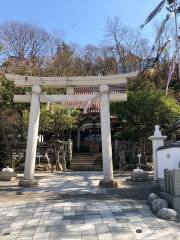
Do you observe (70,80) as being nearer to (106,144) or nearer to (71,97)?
(71,97)

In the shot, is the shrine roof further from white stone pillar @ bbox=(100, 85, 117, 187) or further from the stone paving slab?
the stone paving slab

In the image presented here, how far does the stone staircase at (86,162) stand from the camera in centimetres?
2692

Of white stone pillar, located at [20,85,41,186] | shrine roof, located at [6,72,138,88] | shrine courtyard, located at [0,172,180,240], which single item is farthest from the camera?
shrine roof, located at [6,72,138,88]

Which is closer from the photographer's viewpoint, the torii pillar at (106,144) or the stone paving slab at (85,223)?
the stone paving slab at (85,223)

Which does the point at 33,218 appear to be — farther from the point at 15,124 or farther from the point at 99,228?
the point at 15,124

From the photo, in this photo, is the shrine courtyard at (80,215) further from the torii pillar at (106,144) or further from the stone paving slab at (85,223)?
the torii pillar at (106,144)

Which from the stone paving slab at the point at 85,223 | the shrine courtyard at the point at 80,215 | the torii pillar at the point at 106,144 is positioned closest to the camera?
the stone paving slab at the point at 85,223

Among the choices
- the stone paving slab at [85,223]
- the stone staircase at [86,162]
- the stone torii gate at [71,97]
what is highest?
the stone torii gate at [71,97]

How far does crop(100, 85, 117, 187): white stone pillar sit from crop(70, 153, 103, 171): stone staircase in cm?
1055

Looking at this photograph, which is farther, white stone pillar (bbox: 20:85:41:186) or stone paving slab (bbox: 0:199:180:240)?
white stone pillar (bbox: 20:85:41:186)

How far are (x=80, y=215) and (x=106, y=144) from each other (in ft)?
21.7

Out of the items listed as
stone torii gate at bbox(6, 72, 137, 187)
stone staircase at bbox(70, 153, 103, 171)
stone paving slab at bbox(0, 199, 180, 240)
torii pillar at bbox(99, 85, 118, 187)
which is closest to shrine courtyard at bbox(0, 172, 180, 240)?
stone paving slab at bbox(0, 199, 180, 240)

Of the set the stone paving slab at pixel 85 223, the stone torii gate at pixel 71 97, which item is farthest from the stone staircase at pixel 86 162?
the stone paving slab at pixel 85 223

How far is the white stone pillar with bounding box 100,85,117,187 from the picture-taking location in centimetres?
1573
